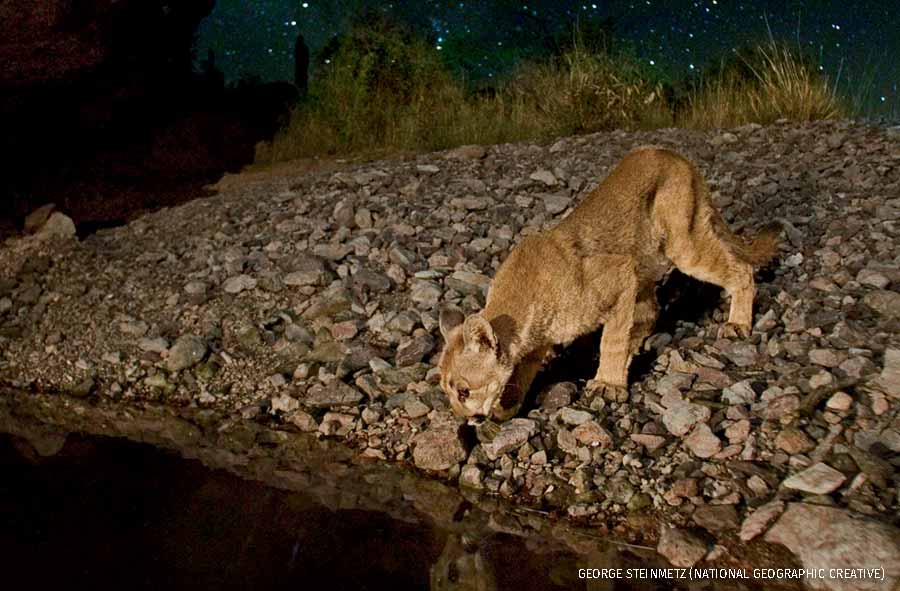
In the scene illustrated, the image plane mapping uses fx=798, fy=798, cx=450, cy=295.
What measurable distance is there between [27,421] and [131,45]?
10615 millimetres

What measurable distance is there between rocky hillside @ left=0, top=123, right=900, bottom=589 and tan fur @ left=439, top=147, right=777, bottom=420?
0.26 meters

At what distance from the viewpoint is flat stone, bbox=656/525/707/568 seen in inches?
152

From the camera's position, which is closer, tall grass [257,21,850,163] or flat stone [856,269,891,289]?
flat stone [856,269,891,289]

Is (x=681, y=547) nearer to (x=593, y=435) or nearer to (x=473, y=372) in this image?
(x=593, y=435)

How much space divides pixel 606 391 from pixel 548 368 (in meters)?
0.66

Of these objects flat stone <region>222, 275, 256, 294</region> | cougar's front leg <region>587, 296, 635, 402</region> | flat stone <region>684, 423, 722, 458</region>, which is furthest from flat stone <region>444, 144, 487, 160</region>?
flat stone <region>684, 423, 722, 458</region>

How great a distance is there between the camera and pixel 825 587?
141 inches

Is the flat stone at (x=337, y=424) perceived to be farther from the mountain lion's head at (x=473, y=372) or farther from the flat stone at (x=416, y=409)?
the mountain lion's head at (x=473, y=372)

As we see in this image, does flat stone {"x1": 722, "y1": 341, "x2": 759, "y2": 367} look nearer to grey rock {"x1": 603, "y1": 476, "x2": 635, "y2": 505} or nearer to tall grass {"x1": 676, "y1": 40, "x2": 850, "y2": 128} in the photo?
grey rock {"x1": 603, "y1": 476, "x2": 635, "y2": 505}

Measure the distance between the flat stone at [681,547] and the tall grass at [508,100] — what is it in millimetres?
9105

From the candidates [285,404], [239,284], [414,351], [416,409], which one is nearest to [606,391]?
[416,409]

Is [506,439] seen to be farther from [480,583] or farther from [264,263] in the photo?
[264,263]

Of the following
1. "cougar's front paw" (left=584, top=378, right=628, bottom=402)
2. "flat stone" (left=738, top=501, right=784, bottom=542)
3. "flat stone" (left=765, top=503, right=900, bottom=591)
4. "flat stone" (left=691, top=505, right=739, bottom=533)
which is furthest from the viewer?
"cougar's front paw" (left=584, top=378, right=628, bottom=402)

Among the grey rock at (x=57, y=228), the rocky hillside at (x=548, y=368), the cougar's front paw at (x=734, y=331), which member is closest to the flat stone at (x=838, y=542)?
the rocky hillside at (x=548, y=368)
